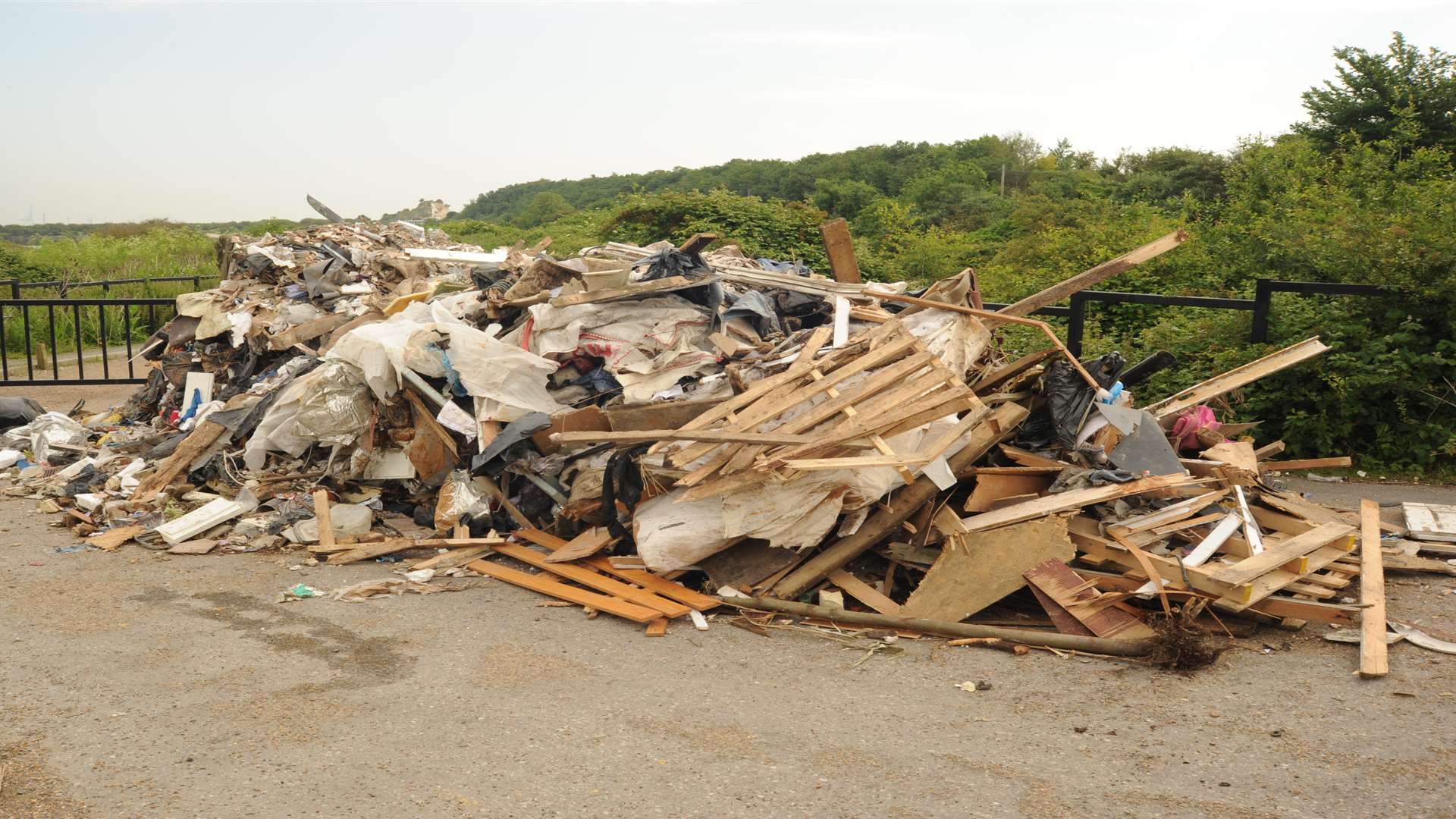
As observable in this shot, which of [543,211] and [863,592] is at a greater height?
[543,211]

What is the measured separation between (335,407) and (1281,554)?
237 inches

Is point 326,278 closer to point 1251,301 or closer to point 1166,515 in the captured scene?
point 1166,515

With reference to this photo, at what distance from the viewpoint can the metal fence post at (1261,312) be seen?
8.05 m

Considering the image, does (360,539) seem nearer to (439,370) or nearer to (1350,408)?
(439,370)

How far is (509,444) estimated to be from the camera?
6301mm

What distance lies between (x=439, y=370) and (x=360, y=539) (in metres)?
1.30

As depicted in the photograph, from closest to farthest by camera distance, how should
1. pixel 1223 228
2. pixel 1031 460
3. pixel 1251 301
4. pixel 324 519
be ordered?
pixel 1031 460
pixel 324 519
pixel 1251 301
pixel 1223 228

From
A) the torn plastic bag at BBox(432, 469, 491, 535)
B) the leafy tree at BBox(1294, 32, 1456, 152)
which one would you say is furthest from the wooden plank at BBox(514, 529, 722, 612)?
the leafy tree at BBox(1294, 32, 1456, 152)

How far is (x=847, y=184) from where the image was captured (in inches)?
1287

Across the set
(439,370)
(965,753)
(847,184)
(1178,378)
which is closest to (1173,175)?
(847,184)

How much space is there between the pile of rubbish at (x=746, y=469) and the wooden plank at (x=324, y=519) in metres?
0.03

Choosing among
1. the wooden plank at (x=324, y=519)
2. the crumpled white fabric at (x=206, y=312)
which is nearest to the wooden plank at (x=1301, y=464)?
the wooden plank at (x=324, y=519)

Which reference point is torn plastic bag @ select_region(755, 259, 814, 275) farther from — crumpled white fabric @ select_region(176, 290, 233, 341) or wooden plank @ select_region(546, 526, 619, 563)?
crumpled white fabric @ select_region(176, 290, 233, 341)

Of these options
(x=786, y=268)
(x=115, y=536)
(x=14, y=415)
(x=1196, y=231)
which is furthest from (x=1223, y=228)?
(x=14, y=415)
